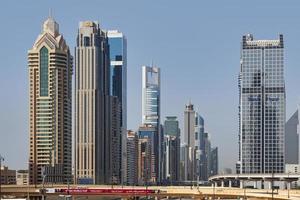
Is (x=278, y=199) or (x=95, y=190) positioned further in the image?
(x=95, y=190)

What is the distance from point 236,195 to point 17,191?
5572 cm

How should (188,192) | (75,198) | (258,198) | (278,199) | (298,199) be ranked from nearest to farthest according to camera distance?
1. (298,199)
2. (278,199)
3. (258,198)
4. (188,192)
5. (75,198)

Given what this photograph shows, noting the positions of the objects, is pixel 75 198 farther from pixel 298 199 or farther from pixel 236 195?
pixel 298 199

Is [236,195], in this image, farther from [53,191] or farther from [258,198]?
[53,191]

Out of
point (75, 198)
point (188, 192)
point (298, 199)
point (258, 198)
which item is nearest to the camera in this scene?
point (298, 199)

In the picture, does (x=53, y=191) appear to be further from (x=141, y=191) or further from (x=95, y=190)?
(x=141, y=191)

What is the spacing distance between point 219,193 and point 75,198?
133ft

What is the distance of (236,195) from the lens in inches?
6757

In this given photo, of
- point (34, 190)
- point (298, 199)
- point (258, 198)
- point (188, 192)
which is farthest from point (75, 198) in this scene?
point (298, 199)

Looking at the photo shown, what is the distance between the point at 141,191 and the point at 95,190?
12.0 m

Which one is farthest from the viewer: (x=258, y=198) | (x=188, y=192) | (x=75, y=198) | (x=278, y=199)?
(x=75, y=198)

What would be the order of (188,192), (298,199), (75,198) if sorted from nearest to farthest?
(298,199), (188,192), (75,198)

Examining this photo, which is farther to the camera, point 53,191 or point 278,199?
point 53,191

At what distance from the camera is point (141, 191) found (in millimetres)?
178375
